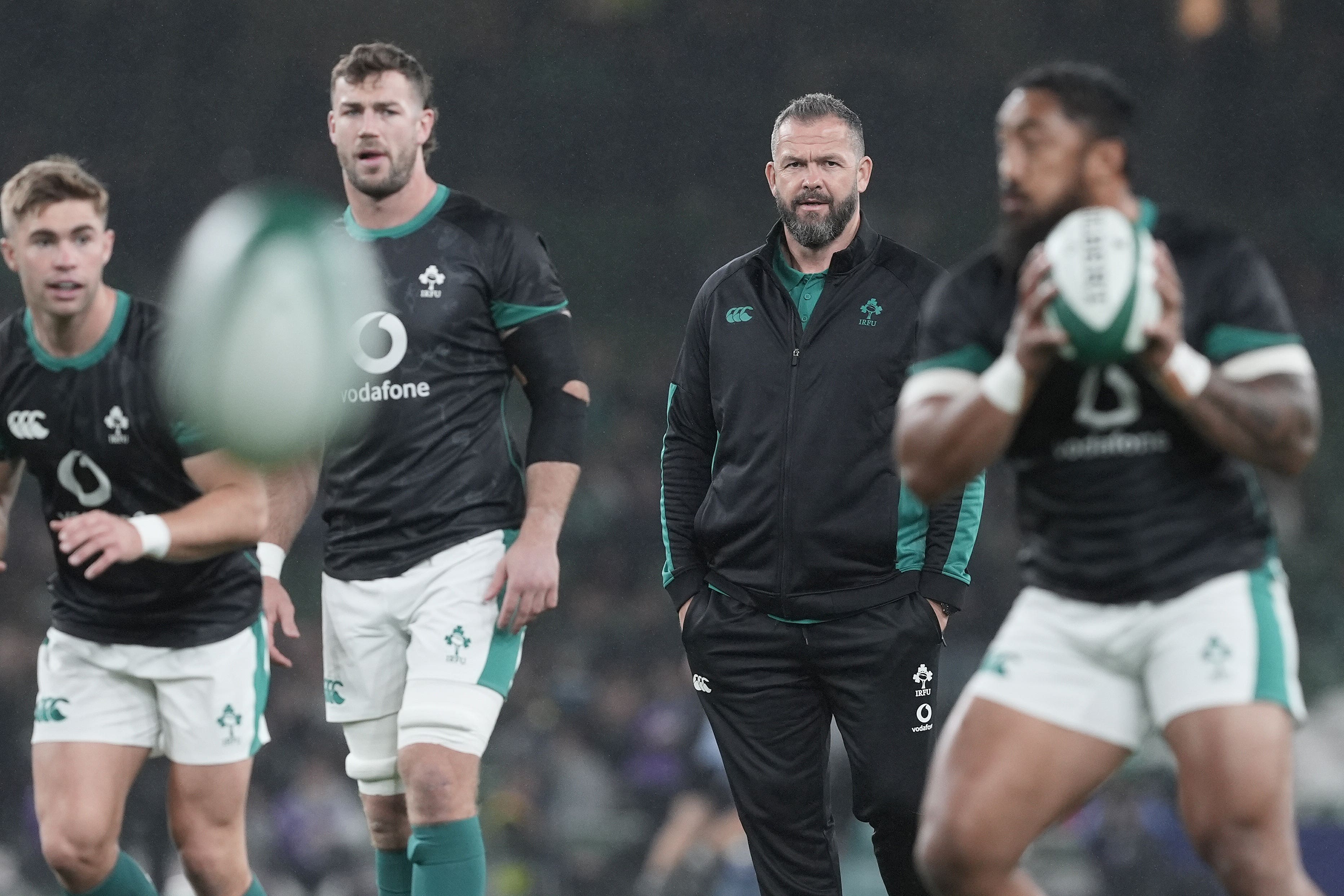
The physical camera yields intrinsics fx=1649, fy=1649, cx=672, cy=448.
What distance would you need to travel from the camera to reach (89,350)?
168 inches

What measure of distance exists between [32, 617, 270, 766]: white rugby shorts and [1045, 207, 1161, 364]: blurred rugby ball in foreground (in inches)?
102

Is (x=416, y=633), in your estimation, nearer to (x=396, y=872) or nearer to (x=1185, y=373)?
(x=396, y=872)

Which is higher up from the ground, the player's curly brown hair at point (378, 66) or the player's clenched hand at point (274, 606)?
the player's curly brown hair at point (378, 66)

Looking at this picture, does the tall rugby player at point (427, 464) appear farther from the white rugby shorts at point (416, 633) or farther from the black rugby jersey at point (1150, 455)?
the black rugby jersey at point (1150, 455)

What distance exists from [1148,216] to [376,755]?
8.17 ft

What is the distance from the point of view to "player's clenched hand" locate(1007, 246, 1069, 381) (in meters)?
2.74

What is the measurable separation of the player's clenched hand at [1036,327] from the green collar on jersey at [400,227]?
216 cm

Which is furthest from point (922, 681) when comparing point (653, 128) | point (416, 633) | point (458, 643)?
point (653, 128)

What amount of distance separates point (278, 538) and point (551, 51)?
291 inches

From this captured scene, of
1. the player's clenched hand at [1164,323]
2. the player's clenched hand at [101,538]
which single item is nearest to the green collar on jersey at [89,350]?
the player's clenched hand at [101,538]

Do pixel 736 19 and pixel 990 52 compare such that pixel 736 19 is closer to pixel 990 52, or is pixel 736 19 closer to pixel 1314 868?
pixel 990 52

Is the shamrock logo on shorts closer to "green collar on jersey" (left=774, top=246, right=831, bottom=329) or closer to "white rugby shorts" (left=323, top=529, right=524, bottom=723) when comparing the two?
"white rugby shorts" (left=323, top=529, right=524, bottom=723)

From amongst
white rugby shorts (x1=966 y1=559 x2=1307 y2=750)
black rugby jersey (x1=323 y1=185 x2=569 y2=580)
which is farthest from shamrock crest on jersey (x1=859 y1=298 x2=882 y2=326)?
white rugby shorts (x1=966 y1=559 x2=1307 y2=750)

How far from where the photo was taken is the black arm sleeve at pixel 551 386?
447 centimetres
